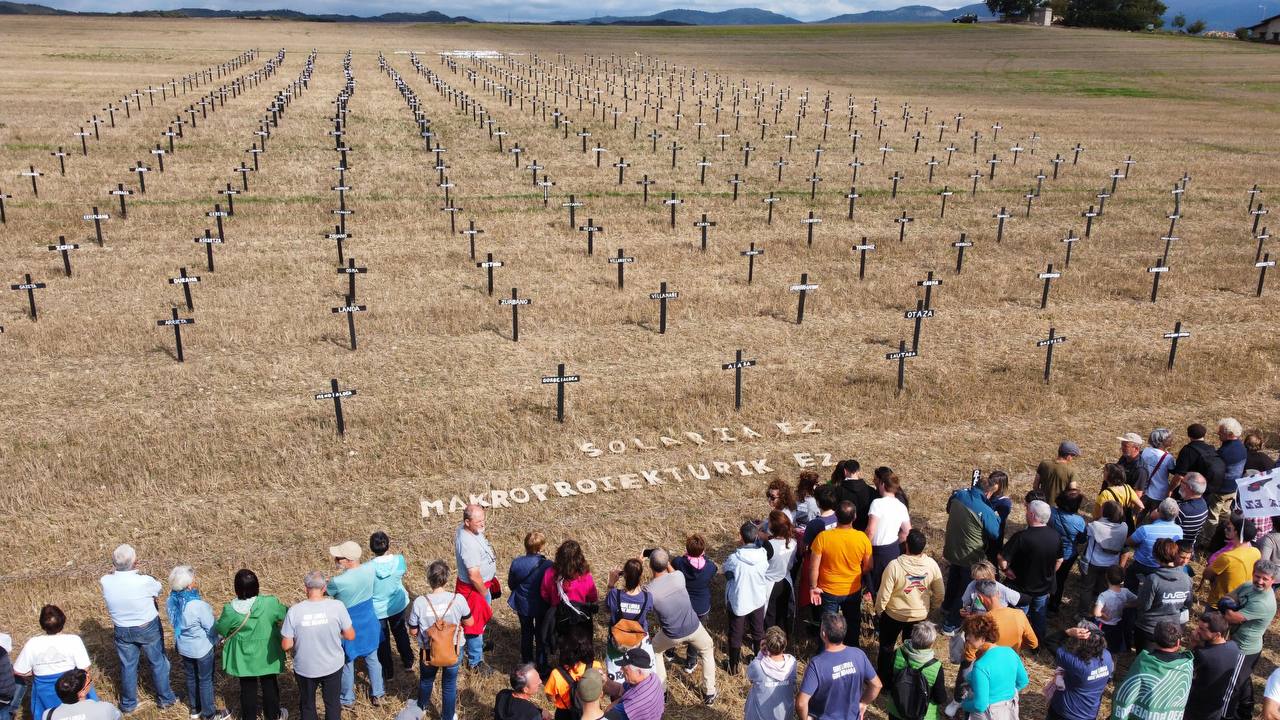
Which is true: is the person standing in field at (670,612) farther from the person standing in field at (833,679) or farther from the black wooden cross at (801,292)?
the black wooden cross at (801,292)

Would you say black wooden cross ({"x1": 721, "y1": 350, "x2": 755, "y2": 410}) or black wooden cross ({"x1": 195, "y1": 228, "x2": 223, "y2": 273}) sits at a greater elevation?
black wooden cross ({"x1": 195, "y1": 228, "x2": 223, "y2": 273})

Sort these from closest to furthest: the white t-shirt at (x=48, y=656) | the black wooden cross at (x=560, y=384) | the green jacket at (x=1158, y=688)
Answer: the green jacket at (x=1158, y=688) → the white t-shirt at (x=48, y=656) → the black wooden cross at (x=560, y=384)

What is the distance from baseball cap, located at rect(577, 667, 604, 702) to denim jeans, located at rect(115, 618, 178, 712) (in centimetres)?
436

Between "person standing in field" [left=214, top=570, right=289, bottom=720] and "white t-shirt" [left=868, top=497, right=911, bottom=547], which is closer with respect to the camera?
"person standing in field" [left=214, top=570, right=289, bottom=720]

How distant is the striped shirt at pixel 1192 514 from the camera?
9984 millimetres

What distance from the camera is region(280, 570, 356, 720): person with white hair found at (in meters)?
7.71

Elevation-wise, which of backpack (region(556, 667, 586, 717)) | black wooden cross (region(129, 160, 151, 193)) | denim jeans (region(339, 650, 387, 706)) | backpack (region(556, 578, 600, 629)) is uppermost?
black wooden cross (region(129, 160, 151, 193))

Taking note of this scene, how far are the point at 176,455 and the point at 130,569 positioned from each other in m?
6.21

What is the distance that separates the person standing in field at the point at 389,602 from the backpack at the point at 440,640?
792 millimetres

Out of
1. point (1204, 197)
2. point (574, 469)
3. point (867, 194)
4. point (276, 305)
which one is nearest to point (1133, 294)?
point (867, 194)

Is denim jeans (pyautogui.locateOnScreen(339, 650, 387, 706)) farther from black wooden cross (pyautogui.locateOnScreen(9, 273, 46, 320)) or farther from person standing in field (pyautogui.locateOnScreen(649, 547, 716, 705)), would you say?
black wooden cross (pyautogui.locateOnScreen(9, 273, 46, 320))

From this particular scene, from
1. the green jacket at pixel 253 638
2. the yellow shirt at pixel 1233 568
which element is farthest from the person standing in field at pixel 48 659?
the yellow shirt at pixel 1233 568

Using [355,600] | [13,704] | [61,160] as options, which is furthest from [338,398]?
[61,160]

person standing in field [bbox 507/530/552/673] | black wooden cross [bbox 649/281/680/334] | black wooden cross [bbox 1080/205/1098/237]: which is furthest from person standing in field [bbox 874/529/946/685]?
black wooden cross [bbox 1080/205/1098/237]
